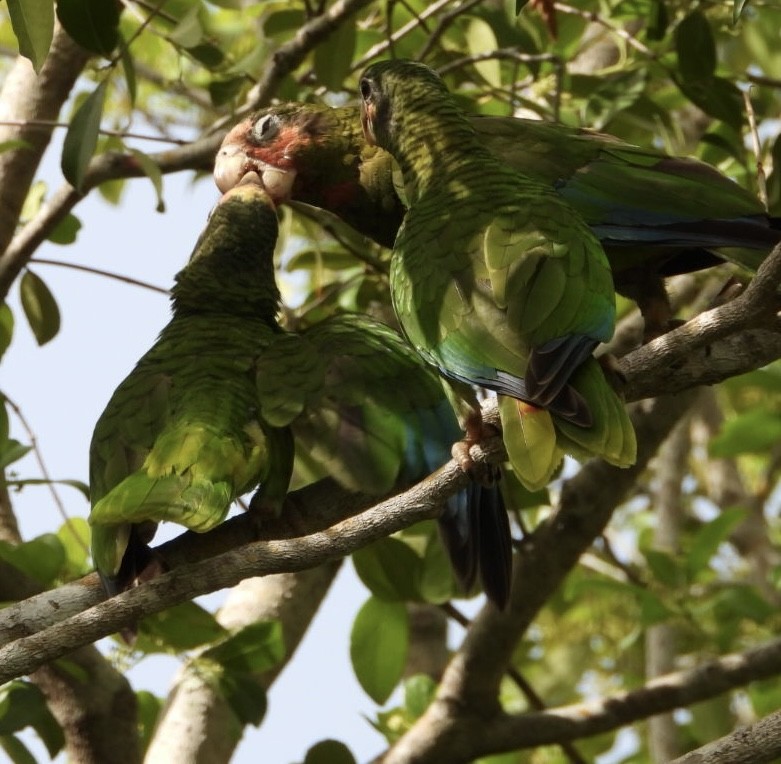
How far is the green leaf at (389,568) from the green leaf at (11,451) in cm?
74

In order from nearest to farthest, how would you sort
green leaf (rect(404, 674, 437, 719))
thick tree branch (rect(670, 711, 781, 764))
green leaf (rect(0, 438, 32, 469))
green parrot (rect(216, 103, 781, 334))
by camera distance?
thick tree branch (rect(670, 711, 781, 764)), green parrot (rect(216, 103, 781, 334)), green leaf (rect(0, 438, 32, 469)), green leaf (rect(404, 674, 437, 719))

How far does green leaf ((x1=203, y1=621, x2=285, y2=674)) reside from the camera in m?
2.83

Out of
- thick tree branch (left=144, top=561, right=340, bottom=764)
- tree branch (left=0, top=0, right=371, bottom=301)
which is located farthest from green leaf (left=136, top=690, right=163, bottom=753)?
tree branch (left=0, top=0, right=371, bottom=301)

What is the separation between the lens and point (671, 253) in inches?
107

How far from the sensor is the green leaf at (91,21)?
2641 millimetres

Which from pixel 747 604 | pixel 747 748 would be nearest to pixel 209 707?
pixel 747 604

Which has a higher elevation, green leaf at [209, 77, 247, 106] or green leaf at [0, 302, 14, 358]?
green leaf at [209, 77, 247, 106]

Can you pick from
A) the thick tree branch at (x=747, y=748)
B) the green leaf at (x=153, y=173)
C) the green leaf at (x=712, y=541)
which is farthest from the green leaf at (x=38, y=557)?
the green leaf at (x=712, y=541)

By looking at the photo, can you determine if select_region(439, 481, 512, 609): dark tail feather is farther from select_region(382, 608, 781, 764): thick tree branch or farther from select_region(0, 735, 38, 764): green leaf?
select_region(0, 735, 38, 764): green leaf

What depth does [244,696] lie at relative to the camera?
2814 mm

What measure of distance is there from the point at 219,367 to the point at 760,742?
132 cm

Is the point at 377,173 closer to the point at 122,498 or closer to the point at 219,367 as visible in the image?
the point at 219,367

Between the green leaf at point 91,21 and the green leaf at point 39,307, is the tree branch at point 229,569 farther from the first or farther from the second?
the green leaf at point 39,307

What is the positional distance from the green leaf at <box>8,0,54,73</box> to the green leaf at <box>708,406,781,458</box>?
84.0 inches
